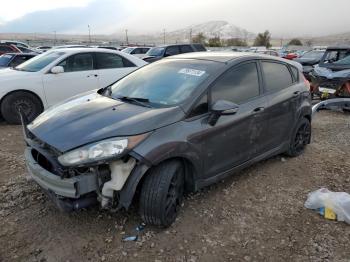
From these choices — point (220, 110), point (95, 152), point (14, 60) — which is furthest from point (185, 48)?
point (95, 152)

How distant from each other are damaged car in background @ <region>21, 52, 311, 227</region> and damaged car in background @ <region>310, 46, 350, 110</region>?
4.29m

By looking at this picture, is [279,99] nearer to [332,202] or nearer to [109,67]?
[332,202]

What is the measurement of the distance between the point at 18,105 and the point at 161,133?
16.2ft

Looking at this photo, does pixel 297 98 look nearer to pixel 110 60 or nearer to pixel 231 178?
pixel 231 178

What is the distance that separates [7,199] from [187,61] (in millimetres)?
2551

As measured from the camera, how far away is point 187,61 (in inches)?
169

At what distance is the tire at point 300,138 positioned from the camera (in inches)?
205

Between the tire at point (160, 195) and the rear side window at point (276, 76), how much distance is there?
6.17ft

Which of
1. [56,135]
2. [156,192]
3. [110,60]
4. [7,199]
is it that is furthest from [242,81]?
[110,60]

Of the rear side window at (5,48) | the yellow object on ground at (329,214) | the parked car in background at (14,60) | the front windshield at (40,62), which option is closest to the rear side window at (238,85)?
the yellow object on ground at (329,214)

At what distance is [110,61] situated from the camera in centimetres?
823

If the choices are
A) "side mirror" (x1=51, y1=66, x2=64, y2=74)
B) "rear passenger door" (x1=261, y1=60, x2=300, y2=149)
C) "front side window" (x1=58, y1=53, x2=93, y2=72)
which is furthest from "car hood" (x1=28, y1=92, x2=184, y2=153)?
"front side window" (x1=58, y1=53, x2=93, y2=72)

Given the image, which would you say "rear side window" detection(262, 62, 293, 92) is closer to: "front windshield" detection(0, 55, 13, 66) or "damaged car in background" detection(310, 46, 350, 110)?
"damaged car in background" detection(310, 46, 350, 110)

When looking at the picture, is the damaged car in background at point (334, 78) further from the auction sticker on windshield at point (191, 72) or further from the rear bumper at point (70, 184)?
the rear bumper at point (70, 184)
